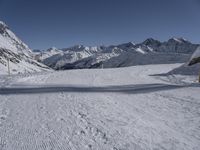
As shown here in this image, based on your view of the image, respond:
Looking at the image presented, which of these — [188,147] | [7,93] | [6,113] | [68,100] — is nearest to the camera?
[188,147]

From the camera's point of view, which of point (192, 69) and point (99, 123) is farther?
point (192, 69)

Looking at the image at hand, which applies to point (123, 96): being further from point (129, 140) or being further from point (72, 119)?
point (129, 140)

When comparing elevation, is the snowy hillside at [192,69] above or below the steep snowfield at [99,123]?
above

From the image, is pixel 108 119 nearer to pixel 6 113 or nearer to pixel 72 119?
pixel 72 119

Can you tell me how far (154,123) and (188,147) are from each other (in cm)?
193

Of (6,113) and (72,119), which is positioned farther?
(6,113)

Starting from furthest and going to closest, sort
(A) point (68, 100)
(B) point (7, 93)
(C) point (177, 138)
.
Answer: (B) point (7, 93)
(A) point (68, 100)
(C) point (177, 138)

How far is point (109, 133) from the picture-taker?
23.4 feet

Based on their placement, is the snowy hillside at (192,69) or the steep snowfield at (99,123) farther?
the snowy hillside at (192,69)

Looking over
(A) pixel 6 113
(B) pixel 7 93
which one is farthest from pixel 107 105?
(B) pixel 7 93

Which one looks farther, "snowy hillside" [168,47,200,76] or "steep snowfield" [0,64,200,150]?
"snowy hillside" [168,47,200,76]

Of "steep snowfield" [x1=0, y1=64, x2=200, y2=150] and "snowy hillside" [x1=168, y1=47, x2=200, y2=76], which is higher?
"snowy hillside" [x1=168, y1=47, x2=200, y2=76]

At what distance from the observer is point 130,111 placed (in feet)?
32.0

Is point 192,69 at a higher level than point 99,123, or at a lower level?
higher
